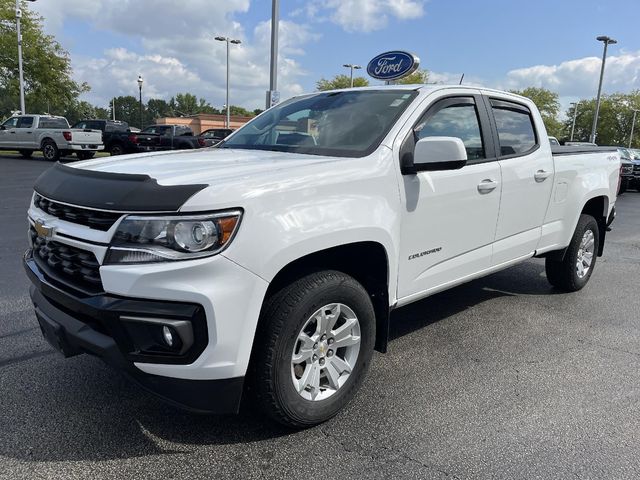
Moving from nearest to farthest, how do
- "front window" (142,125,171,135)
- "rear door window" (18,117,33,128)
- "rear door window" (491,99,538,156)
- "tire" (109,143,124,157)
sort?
1. "rear door window" (491,99,538,156)
2. "rear door window" (18,117,33,128)
3. "tire" (109,143,124,157)
4. "front window" (142,125,171,135)

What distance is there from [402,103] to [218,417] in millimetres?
2235

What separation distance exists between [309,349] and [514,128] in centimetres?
280

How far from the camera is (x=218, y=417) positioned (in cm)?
292

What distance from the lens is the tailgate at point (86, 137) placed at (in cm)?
2053

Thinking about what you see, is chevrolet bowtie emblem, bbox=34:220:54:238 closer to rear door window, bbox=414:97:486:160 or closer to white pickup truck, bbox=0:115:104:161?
rear door window, bbox=414:97:486:160

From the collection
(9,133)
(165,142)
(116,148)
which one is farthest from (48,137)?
(165,142)

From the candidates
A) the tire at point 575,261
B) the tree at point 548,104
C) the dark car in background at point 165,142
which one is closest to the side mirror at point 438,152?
the tire at point 575,261

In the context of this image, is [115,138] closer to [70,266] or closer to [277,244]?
[70,266]

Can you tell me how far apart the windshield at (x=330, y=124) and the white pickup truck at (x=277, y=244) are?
16 millimetres

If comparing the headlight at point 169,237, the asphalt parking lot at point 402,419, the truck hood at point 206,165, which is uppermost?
the truck hood at point 206,165

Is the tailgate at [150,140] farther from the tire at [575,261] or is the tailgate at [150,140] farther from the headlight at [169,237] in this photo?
the headlight at [169,237]

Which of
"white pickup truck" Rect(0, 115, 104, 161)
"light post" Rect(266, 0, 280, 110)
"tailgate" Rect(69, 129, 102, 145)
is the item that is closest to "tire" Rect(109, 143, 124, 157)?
"white pickup truck" Rect(0, 115, 104, 161)

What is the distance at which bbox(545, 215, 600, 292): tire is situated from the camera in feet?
17.2

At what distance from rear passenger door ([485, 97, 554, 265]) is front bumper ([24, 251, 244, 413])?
8.34 feet
